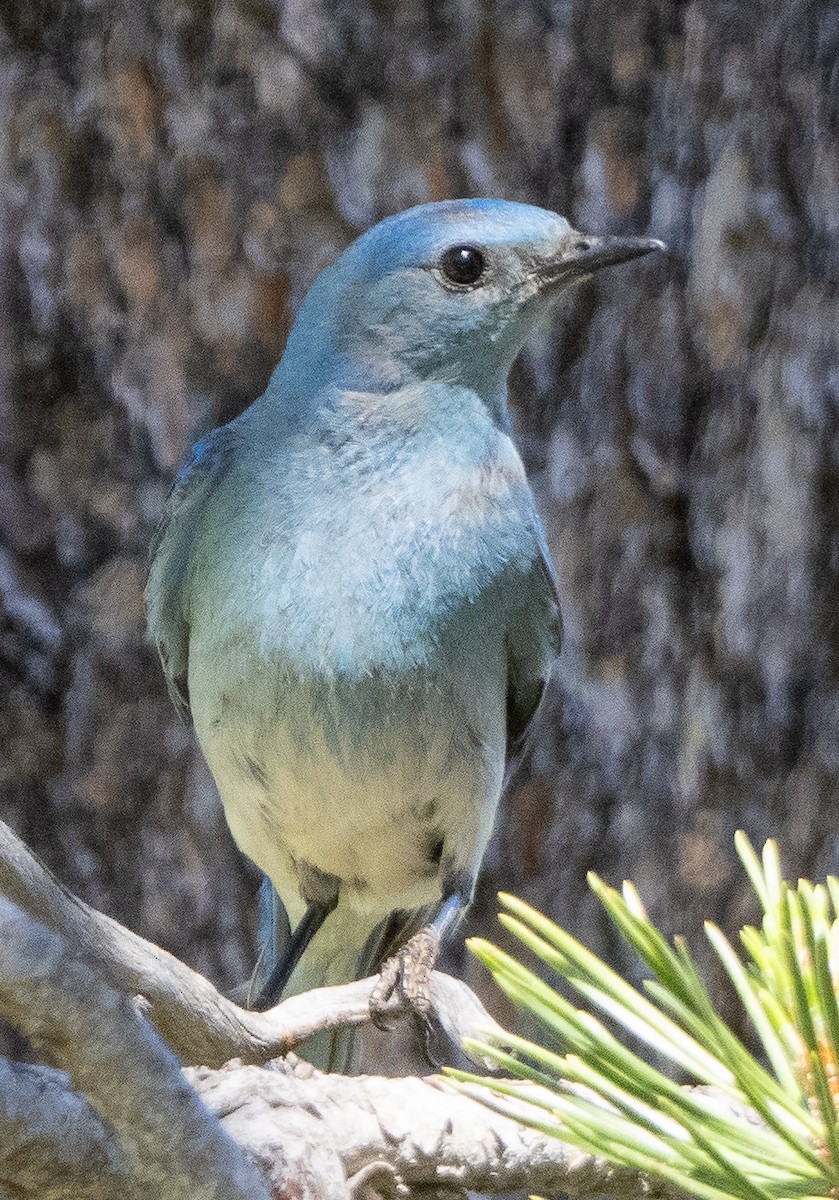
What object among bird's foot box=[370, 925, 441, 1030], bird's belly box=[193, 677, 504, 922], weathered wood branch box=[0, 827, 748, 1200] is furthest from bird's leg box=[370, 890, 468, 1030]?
weathered wood branch box=[0, 827, 748, 1200]

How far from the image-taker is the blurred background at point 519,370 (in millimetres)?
3494

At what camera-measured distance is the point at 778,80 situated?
11.4 feet

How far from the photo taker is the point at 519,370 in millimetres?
3658

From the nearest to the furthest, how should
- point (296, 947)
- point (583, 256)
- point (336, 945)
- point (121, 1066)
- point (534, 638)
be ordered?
point (121, 1066)
point (583, 256)
point (534, 638)
point (296, 947)
point (336, 945)

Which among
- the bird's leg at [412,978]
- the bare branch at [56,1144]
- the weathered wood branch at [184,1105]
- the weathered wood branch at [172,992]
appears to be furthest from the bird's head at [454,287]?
the bare branch at [56,1144]

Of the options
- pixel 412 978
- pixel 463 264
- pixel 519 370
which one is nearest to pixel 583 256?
pixel 463 264

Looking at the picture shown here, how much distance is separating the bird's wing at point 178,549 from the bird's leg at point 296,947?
1.94 ft

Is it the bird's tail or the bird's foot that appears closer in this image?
the bird's foot

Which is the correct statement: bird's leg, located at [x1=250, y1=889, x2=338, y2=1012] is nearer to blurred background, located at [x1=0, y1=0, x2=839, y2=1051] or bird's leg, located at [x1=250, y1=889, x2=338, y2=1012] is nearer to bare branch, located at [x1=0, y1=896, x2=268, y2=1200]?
blurred background, located at [x1=0, y1=0, x2=839, y2=1051]

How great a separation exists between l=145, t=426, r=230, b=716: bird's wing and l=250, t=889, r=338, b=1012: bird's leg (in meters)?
0.59

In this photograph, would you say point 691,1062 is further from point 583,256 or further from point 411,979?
point 583,256

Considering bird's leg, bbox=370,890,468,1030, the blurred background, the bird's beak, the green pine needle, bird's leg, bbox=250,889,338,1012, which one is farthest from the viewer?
the blurred background

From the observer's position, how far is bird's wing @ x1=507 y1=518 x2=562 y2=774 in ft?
10.1

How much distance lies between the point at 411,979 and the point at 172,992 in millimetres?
1101
